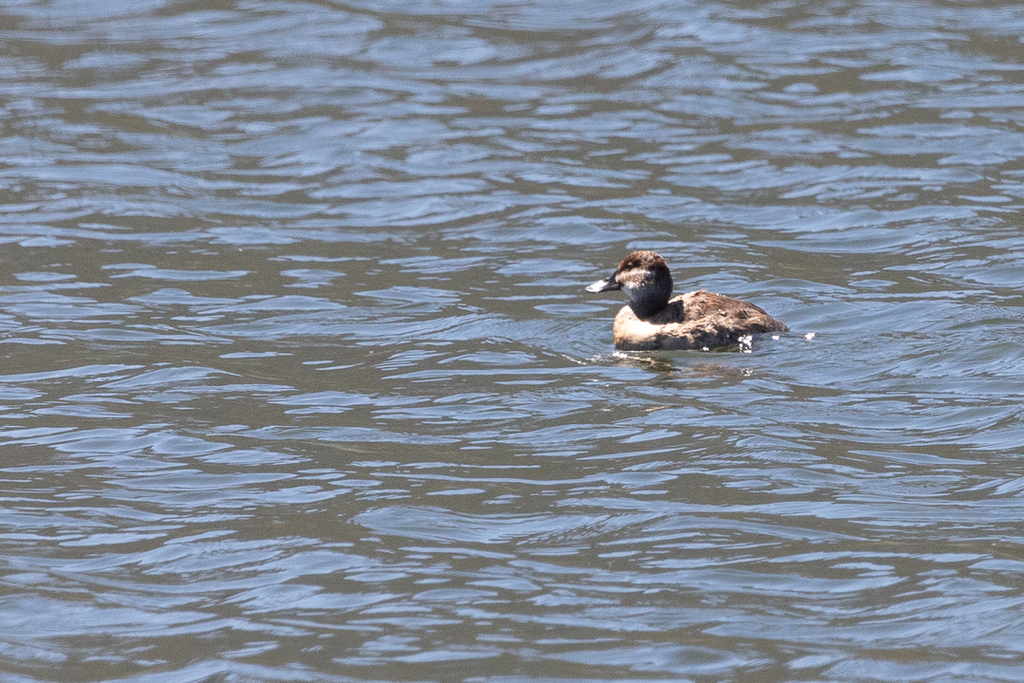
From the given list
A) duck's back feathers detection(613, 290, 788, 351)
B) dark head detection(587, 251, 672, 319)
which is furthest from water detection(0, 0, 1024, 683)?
dark head detection(587, 251, 672, 319)

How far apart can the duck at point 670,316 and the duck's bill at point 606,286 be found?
0.06m

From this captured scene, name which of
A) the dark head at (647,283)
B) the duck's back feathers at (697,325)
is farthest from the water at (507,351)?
the dark head at (647,283)

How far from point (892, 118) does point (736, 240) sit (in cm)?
408

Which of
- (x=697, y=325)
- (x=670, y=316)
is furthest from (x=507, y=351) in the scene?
(x=697, y=325)

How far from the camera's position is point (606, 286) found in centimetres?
1141

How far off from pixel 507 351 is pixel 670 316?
1.14m

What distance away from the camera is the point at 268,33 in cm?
2084

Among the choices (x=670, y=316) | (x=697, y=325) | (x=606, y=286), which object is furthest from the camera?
(x=606, y=286)

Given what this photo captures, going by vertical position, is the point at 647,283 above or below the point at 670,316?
above

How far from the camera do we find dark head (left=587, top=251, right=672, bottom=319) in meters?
11.1

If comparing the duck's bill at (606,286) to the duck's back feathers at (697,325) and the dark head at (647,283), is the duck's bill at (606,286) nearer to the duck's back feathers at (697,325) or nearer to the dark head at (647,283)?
the dark head at (647,283)

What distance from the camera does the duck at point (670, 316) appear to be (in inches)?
424

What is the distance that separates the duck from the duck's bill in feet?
0.18

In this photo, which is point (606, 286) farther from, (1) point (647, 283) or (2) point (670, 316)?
(2) point (670, 316)
